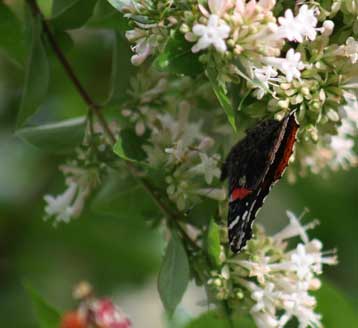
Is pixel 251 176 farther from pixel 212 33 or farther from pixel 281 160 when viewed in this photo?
pixel 212 33

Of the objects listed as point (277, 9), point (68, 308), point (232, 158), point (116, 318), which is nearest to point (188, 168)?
point (232, 158)

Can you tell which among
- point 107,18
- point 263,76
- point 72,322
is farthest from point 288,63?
point 72,322

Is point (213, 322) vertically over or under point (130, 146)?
under

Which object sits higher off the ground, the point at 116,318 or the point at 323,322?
the point at 116,318

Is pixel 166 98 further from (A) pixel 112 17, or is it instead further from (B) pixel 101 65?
(B) pixel 101 65

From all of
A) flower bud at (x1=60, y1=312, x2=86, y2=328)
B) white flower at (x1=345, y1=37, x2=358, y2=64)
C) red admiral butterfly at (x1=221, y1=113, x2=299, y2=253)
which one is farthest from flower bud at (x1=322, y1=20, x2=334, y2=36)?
flower bud at (x1=60, y1=312, x2=86, y2=328)

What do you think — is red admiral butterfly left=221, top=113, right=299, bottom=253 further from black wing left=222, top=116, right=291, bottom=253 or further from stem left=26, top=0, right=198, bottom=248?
stem left=26, top=0, right=198, bottom=248
